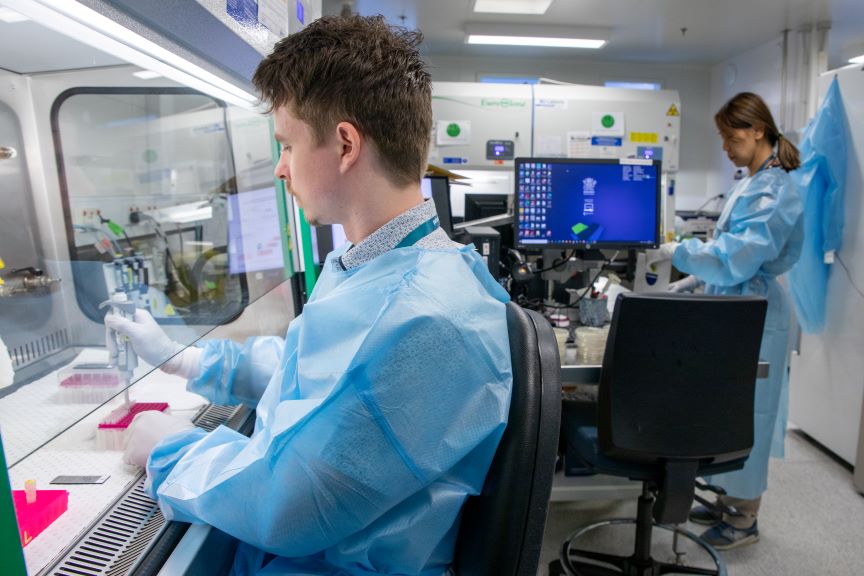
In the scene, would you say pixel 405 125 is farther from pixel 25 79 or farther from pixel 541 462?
pixel 25 79

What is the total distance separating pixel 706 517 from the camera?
7.58 feet

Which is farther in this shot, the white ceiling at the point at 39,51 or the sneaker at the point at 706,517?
the sneaker at the point at 706,517

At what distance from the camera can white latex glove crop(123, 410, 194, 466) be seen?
897 millimetres

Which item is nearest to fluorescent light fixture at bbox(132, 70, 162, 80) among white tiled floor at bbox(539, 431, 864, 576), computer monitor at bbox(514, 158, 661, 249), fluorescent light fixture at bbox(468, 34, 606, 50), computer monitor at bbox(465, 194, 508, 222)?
computer monitor at bbox(514, 158, 661, 249)

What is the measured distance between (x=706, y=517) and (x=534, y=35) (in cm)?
398

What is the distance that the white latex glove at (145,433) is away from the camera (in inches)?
35.3

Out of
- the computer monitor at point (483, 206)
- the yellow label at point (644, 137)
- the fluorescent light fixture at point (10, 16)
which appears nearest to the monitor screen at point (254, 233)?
the fluorescent light fixture at point (10, 16)

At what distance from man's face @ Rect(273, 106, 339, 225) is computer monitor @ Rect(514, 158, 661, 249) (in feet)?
4.18

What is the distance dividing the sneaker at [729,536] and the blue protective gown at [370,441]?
5.68 feet

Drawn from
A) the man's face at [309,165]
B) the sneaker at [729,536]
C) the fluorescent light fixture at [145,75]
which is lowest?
the sneaker at [729,536]

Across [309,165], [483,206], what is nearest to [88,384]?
[309,165]

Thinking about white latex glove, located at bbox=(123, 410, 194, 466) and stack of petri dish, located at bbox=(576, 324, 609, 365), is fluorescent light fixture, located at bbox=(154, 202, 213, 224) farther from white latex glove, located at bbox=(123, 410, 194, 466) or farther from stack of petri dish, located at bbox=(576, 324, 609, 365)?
stack of petri dish, located at bbox=(576, 324, 609, 365)

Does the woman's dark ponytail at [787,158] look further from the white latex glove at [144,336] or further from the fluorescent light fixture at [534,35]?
the fluorescent light fixture at [534,35]

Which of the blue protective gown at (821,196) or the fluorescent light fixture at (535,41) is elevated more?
the fluorescent light fixture at (535,41)
